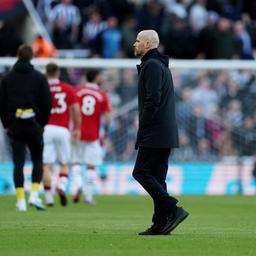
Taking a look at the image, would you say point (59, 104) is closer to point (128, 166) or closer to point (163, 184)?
point (128, 166)

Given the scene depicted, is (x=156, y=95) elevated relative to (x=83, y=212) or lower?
elevated

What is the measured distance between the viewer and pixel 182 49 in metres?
30.1

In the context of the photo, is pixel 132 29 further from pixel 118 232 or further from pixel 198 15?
pixel 118 232

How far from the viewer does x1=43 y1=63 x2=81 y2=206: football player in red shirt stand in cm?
2069

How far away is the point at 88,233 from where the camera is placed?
13211 millimetres

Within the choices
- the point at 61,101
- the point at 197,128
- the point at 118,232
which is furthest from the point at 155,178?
the point at 197,128

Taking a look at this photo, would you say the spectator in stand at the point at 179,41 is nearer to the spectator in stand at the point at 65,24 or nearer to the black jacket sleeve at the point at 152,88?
the spectator in stand at the point at 65,24

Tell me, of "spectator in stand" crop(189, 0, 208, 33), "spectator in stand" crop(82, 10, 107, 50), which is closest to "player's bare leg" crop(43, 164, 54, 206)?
"spectator in stand" crop(82, 10, 107, 50)

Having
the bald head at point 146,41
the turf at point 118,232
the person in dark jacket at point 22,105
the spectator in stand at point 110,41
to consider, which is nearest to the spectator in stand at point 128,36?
the spectator in stand at point 110,41

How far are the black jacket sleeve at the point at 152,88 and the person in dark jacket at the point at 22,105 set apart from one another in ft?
17.8

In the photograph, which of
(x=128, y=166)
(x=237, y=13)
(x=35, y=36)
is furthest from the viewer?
(x=237, y=13)

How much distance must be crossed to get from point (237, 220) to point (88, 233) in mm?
3623

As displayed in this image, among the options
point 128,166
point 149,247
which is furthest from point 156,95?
point 128,166

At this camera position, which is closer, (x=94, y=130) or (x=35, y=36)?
(x=94, y=130)
